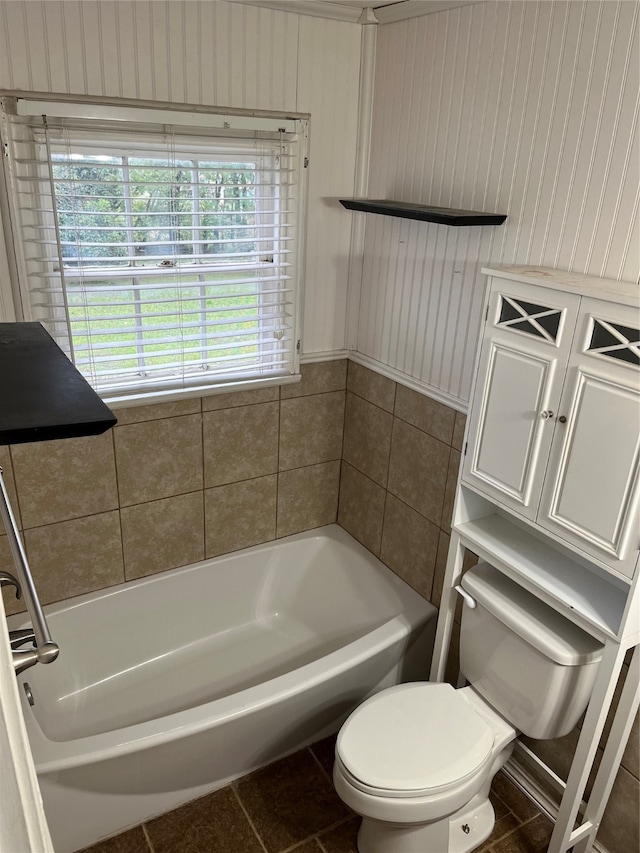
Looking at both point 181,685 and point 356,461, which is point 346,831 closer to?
point 181,685

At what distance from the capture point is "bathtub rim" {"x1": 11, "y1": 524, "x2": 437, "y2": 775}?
175cm

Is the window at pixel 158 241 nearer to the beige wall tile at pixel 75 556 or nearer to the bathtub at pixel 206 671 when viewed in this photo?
the beige wall tile at pixel 75 556

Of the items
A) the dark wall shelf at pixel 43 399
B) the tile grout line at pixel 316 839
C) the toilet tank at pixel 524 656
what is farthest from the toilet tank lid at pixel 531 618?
the dark wall shelf at pixel 43 399

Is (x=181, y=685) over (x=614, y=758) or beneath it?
beneath

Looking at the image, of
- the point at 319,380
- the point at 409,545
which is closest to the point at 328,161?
the point at 319,380

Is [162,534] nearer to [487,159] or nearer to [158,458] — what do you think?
[158,458]

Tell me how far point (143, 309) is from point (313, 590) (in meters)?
1.34

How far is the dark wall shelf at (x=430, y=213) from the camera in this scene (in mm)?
1782

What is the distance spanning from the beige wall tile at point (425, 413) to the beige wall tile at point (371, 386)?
0.16ft

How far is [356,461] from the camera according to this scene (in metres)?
2.72

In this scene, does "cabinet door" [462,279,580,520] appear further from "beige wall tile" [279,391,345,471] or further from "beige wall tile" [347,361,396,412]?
"beige wall tile" [279,391,345,471]

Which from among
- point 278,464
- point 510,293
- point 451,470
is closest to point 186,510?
point 278,464

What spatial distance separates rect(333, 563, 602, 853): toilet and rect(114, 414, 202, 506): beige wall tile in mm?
1055

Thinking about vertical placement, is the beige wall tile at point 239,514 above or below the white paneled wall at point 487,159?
below
